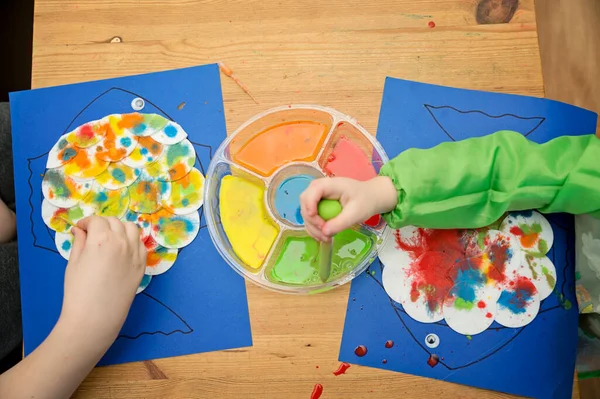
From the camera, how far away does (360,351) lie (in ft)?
2.32

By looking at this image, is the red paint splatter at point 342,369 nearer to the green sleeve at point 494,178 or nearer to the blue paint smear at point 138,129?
the green sleeve at point 494,178

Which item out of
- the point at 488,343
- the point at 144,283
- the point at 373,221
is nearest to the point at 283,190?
the point at 373,221

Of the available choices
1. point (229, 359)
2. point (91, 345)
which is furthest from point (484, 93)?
point (91, 345)

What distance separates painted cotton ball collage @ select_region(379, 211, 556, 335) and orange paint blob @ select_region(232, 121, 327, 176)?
0.61 ft

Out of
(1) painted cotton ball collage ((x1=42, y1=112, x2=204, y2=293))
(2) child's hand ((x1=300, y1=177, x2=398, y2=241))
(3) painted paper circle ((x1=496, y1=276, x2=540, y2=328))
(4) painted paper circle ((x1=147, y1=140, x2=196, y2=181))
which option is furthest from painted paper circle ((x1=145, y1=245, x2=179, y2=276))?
(3) painted paper circle ((x1=496, y1=276, x2=540, y2=328))

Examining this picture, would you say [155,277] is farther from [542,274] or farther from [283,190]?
[542,274]

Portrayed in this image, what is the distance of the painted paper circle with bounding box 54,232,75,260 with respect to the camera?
733 millimetres

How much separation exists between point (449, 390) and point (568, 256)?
27 cm

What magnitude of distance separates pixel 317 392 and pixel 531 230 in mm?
399

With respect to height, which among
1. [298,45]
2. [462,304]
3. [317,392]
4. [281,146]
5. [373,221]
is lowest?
[317,392]

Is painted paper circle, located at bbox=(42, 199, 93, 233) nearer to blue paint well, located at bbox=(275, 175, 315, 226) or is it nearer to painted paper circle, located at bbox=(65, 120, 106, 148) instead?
painted paper circle, located at bbox=(65, 120, 106, 148)

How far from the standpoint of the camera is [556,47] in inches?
37.8

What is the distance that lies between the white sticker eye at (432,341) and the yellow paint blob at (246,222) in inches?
10.6

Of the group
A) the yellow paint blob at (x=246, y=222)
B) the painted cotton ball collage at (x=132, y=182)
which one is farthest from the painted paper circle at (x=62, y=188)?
the yellow paint blob at (x=246, y=222)
